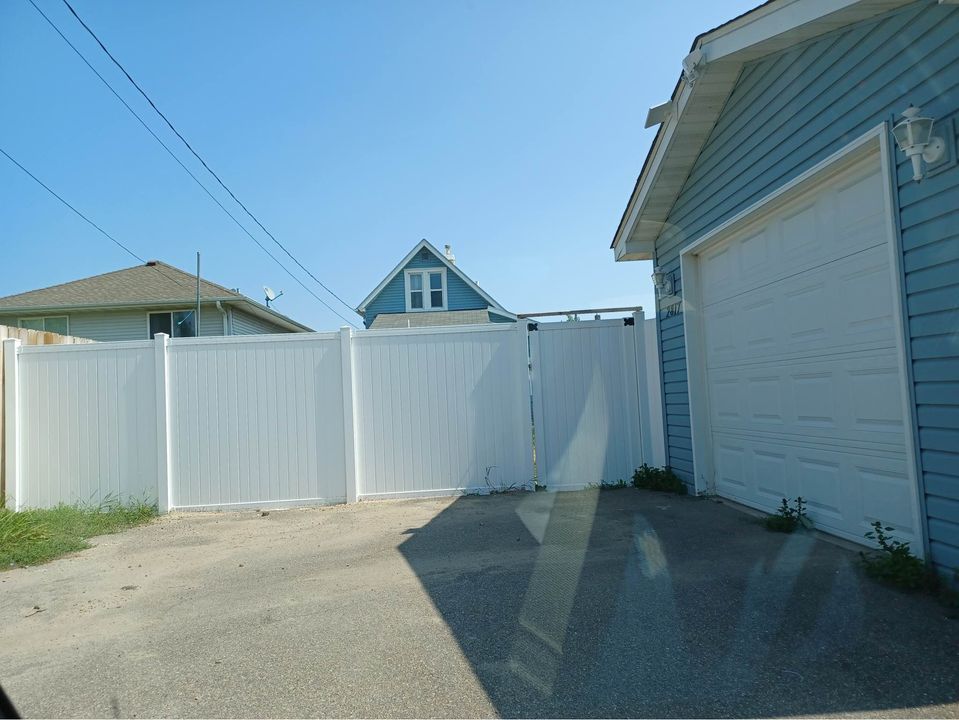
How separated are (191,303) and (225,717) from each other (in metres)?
14.1

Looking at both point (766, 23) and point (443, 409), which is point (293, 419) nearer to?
point (443, 409)

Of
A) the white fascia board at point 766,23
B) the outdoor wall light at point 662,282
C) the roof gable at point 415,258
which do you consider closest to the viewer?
the white fascia board at point 766,23

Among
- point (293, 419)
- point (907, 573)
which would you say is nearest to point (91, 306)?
point (293, 419)

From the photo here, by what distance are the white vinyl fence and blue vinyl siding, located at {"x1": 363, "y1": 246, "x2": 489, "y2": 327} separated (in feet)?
40.0

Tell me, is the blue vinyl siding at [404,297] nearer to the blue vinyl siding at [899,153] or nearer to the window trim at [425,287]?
the window trim at [425,287]

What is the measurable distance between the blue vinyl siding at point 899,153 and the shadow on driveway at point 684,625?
2.64ft

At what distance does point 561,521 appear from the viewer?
609 centimetres

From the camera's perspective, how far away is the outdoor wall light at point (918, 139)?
3531mm

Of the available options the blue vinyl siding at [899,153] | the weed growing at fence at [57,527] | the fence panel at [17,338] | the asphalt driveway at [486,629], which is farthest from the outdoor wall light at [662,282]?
→ the fence panel at [17,338]

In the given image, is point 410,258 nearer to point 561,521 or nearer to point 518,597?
point 561,521

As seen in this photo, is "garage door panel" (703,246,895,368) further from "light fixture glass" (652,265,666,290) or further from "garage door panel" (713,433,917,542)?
"light fixture glass" (652,265,666,290)

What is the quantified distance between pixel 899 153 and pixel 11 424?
895cm

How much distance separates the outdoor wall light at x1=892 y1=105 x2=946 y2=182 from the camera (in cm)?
353

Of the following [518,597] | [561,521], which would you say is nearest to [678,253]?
[561,521]
